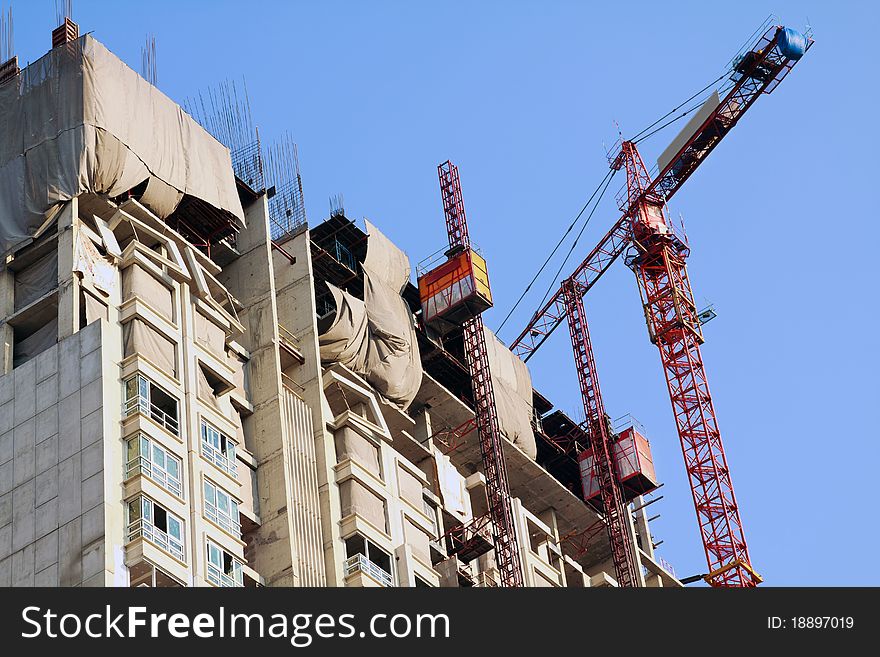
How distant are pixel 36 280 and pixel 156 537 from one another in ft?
57.9

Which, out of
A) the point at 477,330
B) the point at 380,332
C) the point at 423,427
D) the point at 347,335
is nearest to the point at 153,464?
the point at 347,335

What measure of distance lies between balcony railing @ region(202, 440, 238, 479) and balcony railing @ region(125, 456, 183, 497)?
380cm

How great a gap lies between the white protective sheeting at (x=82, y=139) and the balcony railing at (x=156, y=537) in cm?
1933

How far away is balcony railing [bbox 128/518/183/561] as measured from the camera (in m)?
82.8

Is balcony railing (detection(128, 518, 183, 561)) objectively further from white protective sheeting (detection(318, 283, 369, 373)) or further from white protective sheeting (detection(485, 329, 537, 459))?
white protective sheeting (detection(485, 329, 537, 459))

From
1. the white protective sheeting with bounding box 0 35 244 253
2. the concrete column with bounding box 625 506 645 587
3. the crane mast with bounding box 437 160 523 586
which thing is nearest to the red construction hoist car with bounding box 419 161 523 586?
the crane mast with bounding box 437 160 523 586

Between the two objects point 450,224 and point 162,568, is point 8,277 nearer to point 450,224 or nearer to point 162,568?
point 162,568

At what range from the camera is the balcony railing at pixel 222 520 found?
3504 inches

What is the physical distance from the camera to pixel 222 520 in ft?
295

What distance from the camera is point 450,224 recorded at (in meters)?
136

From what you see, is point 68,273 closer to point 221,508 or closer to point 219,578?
point 221,508
